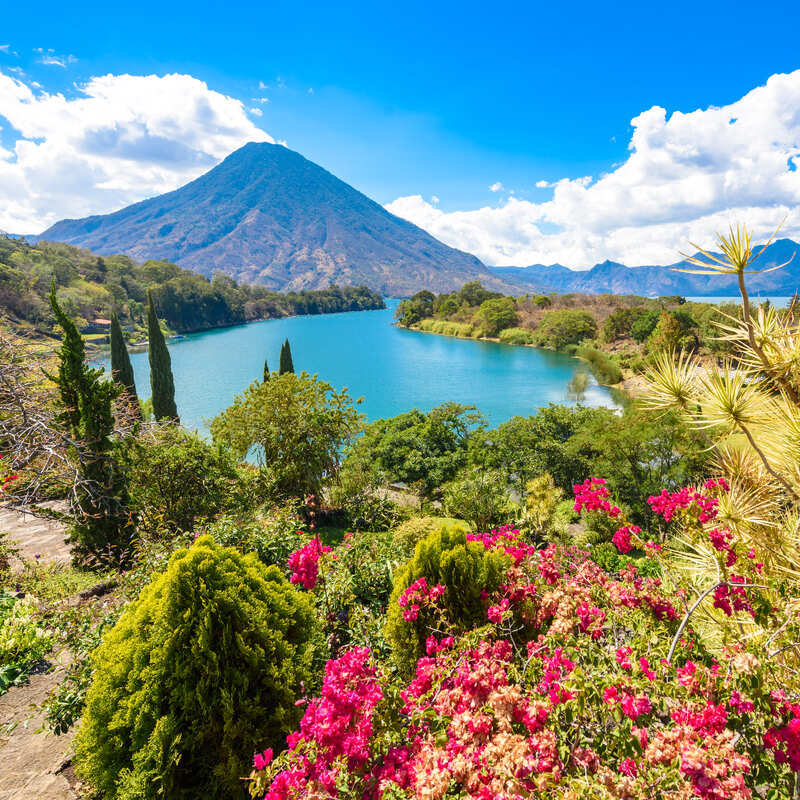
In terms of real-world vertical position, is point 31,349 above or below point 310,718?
above

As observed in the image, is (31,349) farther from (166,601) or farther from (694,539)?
(694,539)

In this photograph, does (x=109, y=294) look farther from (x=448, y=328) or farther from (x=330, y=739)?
(x=330, y=739)

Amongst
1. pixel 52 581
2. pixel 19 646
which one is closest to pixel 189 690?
pixel 19 646

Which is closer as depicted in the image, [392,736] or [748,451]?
[392,736]

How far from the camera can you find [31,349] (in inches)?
367

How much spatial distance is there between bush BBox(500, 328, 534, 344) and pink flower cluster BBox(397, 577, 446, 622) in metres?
54.3

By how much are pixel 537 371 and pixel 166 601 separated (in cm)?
3915

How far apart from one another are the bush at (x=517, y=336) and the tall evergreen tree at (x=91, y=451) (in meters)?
52.9

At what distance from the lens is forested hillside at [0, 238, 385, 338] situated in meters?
31.6

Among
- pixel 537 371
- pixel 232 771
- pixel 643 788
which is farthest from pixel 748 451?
pixel 537 371

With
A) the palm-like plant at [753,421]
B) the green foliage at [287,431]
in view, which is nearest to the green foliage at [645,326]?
the green foliage at [287,431]

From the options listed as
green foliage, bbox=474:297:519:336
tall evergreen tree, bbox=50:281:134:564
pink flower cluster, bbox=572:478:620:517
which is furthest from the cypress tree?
green foliage, bbox=474:297:519:336

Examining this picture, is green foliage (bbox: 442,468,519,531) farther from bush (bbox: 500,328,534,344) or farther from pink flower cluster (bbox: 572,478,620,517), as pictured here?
bush (bbox: 500,328,534,344)

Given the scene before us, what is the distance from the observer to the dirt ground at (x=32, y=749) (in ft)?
8.75
